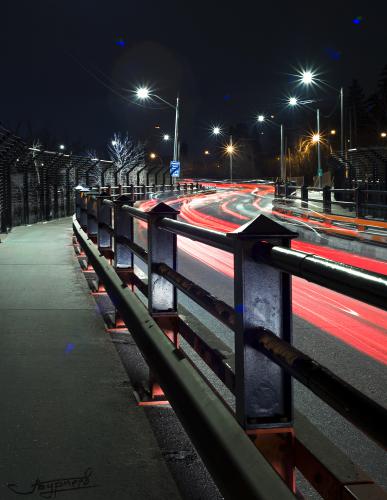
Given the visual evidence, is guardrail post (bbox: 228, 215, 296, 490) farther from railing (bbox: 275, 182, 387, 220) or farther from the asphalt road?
railing (bbox: 275, 182, 387, 220)

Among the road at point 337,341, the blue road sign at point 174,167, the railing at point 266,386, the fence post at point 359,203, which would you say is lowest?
the road at point 337,341

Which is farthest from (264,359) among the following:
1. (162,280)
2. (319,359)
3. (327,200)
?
(327,200)

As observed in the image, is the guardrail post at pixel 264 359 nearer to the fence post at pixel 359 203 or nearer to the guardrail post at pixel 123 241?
the guardrail post at pixel 123 241

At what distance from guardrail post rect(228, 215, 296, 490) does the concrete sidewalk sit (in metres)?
0.82

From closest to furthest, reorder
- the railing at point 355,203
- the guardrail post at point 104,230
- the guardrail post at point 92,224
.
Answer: the guardrail post at point 104,230, the guardrail post at point 92,224, the railing at point 355,203

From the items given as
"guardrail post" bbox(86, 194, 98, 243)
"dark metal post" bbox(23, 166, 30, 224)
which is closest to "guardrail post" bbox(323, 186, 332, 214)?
"dark metal post" bbox(23, 166, 30, 224)

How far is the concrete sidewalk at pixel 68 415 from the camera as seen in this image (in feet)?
11.4

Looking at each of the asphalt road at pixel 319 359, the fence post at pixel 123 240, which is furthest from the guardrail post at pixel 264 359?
the fence post at pixel 123 240

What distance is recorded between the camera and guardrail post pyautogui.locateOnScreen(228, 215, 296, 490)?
273 cm

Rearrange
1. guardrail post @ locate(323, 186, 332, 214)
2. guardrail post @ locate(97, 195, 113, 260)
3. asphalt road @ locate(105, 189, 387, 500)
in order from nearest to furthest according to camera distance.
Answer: asphalt road @ locate(105, 189, 387, 500)
guardrail post @ locate(97, 195, 113, 260)
guardrail post @ locate(323, 186, 332, 214)

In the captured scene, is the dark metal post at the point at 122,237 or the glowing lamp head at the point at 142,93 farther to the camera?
the glowing lamp head at the point at 142,93

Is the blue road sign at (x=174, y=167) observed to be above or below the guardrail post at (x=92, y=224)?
above

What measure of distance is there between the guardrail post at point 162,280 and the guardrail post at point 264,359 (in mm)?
2220

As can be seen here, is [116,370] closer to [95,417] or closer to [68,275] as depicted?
[95,417]
